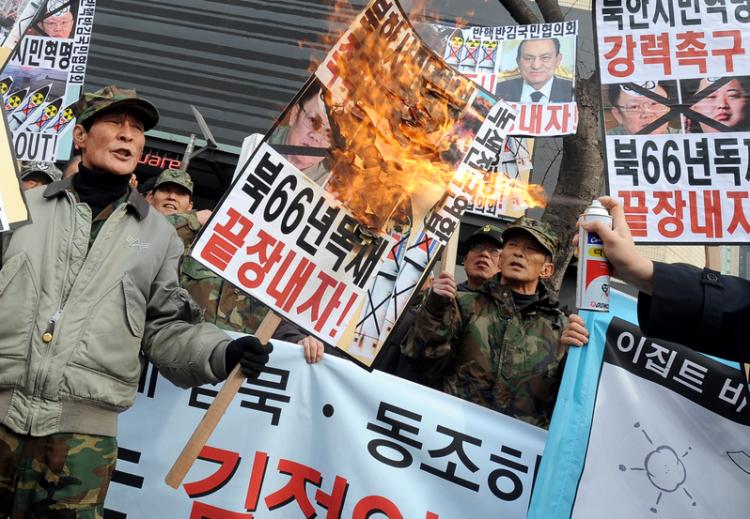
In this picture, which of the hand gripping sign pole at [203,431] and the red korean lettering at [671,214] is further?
the red korean lettering at [671,214]

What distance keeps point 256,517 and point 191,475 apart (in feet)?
1.18

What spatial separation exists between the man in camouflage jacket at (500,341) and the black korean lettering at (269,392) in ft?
1.99

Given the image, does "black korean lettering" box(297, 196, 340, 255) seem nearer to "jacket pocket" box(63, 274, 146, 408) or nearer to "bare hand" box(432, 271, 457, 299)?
"jacket pocket" box(63, 274, 146, 408)

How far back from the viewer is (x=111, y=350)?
243 cm

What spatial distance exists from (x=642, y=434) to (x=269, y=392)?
161 centimetres

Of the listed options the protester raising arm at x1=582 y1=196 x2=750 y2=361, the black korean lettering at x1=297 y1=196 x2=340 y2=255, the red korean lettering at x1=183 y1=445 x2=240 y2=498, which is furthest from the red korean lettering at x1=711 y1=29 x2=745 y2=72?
the red korean lettering at x1=183 y1=445 x2=240 y2=498

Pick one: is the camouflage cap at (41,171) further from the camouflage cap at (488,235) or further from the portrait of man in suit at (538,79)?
the portrait of man in suit at (538,79)

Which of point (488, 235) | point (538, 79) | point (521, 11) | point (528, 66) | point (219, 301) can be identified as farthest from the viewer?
point (528, 66)

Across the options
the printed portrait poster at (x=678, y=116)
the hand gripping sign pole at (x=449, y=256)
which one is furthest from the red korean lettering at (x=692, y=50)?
the hand gripping sign pole at (x=449, y=256)

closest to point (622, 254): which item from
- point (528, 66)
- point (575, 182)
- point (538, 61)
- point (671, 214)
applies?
point (671, 214)

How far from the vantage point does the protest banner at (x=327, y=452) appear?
9.70ft

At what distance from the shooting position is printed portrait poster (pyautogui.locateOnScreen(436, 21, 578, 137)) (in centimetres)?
637

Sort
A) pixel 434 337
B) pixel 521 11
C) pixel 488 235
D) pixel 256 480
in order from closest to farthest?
pixel 256 480, pixel 434 337, pixel 488 235, pixel 521 11

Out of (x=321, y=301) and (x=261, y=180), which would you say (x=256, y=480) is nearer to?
(x=321, y=301)
